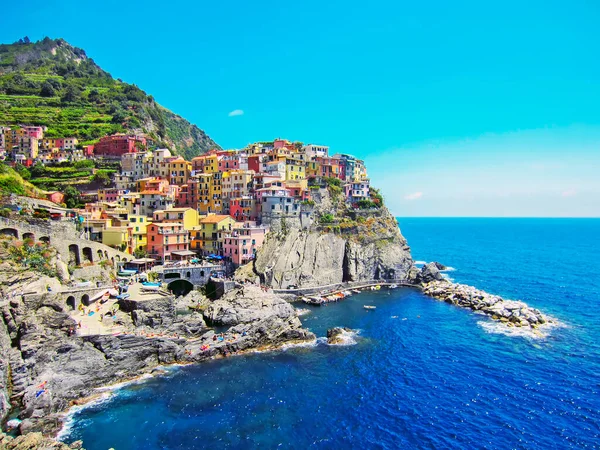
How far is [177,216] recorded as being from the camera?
2931 inches

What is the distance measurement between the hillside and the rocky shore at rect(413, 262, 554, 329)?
84898 mm

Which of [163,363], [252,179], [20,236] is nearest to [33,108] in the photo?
[252,179]

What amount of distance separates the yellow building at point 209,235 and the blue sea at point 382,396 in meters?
25.1

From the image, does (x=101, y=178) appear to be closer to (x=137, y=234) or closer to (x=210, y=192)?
(x=210, y=192)

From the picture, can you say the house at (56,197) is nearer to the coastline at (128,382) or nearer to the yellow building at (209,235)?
the yellow building at (209,235)

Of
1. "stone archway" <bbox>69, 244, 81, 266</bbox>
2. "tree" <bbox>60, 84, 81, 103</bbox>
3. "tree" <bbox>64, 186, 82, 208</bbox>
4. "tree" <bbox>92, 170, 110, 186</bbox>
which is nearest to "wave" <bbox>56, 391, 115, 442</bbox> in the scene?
"stone archway" <bbox>69, 244, 81, 266</bbox>

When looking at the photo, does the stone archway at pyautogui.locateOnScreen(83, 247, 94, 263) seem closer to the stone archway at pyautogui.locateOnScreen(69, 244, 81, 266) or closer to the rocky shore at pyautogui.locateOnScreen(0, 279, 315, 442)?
the stone archway at pyautogui.locateOnScreen(69, 244, 81, 266)

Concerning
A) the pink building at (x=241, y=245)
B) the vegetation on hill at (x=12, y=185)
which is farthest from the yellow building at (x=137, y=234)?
the vegetation on hill at (x=12, y=185)

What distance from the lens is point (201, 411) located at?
35812mm

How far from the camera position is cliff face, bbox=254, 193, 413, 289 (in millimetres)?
73250

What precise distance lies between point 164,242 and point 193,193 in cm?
2249

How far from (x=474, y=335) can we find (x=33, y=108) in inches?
4952

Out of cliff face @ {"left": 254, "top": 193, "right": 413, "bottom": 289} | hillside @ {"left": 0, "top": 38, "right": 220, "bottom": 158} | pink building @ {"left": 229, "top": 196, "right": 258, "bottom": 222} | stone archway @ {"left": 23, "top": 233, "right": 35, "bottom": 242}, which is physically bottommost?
cliff face @ {"left": 254, "top": 193, "right": 413, "bottom": 289}

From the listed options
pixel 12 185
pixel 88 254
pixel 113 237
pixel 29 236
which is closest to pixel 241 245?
pixel 113 237
